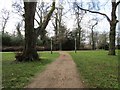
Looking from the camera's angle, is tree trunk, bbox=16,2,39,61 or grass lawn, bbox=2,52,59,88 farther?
tree trunk, bbox=16,2,39,61

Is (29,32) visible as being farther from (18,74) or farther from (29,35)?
(18,74)

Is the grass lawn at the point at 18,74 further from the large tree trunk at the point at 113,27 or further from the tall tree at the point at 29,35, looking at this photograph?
the large tree trunk at the point at 113,27

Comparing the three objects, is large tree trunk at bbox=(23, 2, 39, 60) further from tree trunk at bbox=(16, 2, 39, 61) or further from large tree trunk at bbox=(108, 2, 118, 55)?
large tree trunk at bbox=(108, 2, 118, 55)

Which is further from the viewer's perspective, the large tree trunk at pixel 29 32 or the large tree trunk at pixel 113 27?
the large tree trunk at pixel 113 27

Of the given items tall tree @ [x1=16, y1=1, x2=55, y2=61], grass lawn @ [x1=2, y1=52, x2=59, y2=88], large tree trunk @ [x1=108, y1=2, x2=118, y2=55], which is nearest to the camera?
grass lawn @ [x1=2, y1=52, x2=59, y2=88]

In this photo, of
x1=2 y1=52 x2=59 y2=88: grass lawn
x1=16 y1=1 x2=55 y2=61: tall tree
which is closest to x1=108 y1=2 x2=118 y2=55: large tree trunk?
x1=16 y1=1 x2=55 y2=61: tall tree

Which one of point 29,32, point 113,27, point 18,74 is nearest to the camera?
point 18,74

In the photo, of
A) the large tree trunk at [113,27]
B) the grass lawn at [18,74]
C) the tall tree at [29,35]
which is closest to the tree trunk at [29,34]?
the tall tree at [29,35]

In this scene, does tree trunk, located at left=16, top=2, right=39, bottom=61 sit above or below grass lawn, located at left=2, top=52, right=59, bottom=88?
above

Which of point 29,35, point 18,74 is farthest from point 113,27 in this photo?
point 18,74

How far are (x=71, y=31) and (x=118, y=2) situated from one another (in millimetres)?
33879

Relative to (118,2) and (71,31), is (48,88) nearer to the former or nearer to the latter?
(118,2)

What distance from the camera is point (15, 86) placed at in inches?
373

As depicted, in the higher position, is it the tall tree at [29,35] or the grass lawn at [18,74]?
the tall tree at [29,35]
